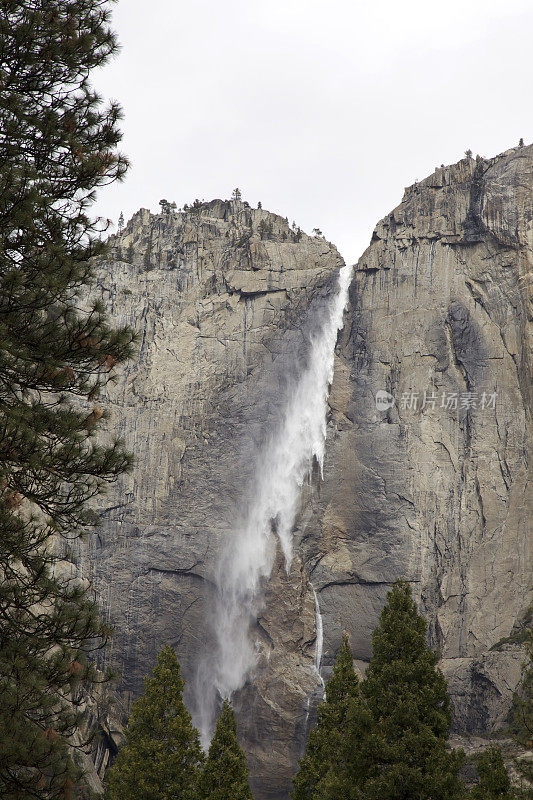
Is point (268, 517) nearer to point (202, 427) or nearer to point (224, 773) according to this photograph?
point (202, 427)

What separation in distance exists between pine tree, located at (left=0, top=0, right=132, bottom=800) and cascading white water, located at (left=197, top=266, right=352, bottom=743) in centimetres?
3864

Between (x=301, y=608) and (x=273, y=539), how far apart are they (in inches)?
183

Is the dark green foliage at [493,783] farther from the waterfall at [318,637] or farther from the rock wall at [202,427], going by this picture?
the waterfall at [318,637]

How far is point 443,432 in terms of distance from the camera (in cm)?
5350

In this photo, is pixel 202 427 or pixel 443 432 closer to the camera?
pixel 443 432

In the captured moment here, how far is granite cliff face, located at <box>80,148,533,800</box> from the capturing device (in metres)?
51.2

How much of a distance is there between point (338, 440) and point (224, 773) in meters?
29.8

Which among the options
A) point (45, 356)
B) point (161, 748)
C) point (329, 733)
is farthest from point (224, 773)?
point (45, 356)

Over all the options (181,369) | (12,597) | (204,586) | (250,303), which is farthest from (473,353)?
(12,597)

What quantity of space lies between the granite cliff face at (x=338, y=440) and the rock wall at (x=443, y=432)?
0.37ft

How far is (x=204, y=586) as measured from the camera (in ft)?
174

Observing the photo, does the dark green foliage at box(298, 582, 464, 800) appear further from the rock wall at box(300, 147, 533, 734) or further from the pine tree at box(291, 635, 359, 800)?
the rock wall at box(300, 147, 533, 734)

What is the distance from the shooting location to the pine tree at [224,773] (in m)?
28.3

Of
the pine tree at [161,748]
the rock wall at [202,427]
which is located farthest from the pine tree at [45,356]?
the rock wall at [202,427]
